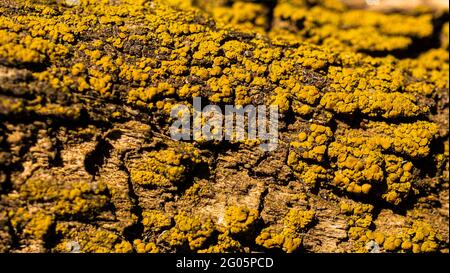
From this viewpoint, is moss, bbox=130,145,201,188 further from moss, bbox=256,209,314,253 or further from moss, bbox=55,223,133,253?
moss, bbox=256,209,314,253

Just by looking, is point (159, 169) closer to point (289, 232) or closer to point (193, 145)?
point (193, 145)

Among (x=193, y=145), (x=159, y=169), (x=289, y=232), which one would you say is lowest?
(x=289, y=232)

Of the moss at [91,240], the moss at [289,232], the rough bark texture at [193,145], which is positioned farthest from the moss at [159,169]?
the moss at [289,232]

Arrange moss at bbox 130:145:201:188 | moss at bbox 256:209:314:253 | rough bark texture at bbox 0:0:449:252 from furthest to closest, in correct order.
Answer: moss at bbox 256:209:314:253
moss at bbox 130:145:201:188
rough bark texture at bbox 0:0:449:252

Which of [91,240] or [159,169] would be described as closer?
[91,240]

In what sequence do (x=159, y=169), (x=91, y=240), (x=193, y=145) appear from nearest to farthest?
(x=91, y=240)
(x=159, y=169)
(x=193, y=145)

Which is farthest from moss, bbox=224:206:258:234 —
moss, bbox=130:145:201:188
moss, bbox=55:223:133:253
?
moss, bbox=55:223:133:253

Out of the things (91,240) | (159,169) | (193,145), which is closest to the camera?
(91,240)

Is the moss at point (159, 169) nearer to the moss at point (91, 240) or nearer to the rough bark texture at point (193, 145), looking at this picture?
the rough bark texture at point (193, 145)

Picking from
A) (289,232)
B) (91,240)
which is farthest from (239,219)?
(91,240)

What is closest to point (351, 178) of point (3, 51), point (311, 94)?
point (311, 94)

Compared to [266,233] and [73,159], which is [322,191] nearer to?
[266,233]
